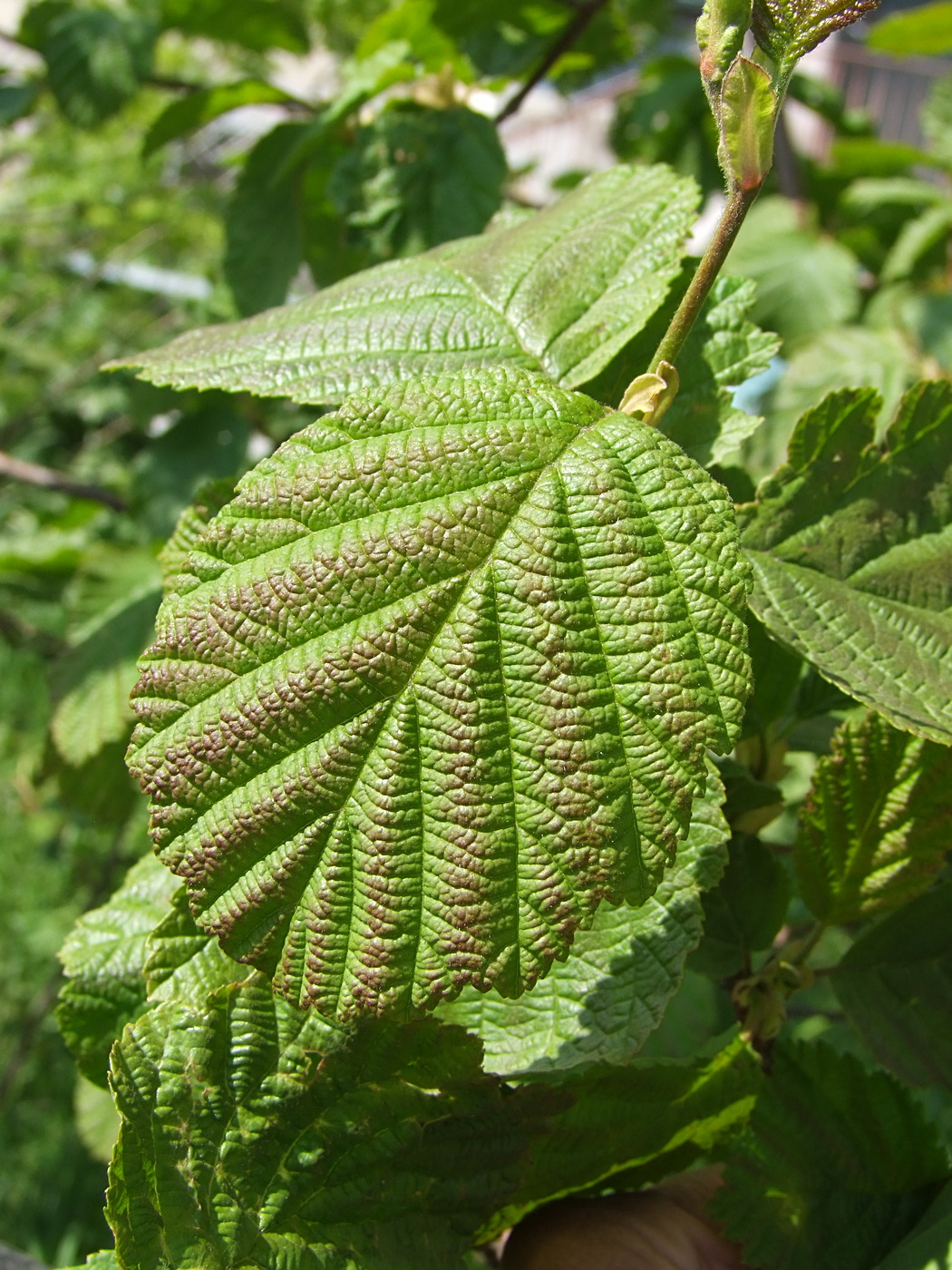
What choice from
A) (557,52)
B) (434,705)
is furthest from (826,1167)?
(557,52)

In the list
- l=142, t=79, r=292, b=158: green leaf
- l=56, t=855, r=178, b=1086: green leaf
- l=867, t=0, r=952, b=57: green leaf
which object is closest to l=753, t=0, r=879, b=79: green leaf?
l=56, t=855, r=178, b=1086: green leaf

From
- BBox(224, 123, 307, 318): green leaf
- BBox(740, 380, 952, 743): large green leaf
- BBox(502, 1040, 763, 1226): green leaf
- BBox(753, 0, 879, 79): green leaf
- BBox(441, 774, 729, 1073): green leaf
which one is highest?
BBox(753, 0, 879, 79): green leaf

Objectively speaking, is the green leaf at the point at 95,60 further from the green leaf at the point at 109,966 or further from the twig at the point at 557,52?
the green leaf at the point at 109,966

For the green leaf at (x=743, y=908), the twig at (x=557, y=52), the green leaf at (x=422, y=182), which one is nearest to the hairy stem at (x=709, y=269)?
the green leaf at (x=743, y=908)

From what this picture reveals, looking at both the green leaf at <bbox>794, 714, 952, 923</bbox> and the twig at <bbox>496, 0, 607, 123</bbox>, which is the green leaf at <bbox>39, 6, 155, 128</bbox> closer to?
the twig at <bbox>496, 0, 607, 123</bbox>

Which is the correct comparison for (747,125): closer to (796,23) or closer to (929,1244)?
(796,23)

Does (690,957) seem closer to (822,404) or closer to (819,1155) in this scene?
(819,1155)

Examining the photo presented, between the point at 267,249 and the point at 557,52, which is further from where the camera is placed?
the point at 557,52
